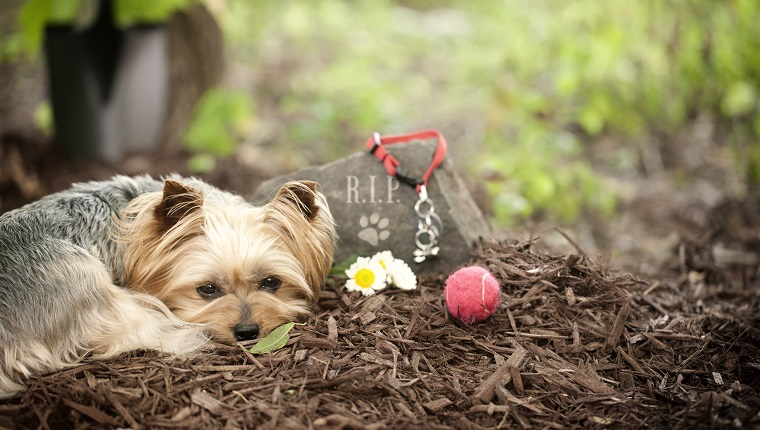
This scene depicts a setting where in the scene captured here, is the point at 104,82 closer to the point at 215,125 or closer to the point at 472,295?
the point at 215,125

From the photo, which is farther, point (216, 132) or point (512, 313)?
point (216, 132)

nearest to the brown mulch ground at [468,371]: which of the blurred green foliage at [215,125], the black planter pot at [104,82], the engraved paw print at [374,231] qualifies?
the engraved paw print at [374,231]

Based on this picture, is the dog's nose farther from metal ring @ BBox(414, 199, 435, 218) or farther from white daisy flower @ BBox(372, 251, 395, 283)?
metal ring @ BBox(414, 199, 435, 218)

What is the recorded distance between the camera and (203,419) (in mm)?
2893

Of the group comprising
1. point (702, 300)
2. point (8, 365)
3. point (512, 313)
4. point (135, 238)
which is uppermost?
point (135, 238)

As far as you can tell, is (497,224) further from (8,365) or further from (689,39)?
(8,365)

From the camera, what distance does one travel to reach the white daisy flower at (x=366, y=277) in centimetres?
388

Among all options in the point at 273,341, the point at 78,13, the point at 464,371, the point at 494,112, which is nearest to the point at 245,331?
the point at 273,341

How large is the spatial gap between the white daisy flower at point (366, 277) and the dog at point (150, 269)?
20 centimetres

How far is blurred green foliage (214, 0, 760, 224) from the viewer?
278 inches

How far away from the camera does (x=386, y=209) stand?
4.23 meters

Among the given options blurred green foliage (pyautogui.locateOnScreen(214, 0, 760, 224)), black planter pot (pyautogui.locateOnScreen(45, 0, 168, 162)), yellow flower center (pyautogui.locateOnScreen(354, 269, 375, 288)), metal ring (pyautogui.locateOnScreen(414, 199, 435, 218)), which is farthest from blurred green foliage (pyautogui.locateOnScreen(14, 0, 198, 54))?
yellow flower center (pyautogui.locateOnScreen(354, 269, 375, 288))

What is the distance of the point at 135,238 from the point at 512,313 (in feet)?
6.88

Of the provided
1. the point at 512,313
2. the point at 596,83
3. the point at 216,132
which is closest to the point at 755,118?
the point at 596,83
